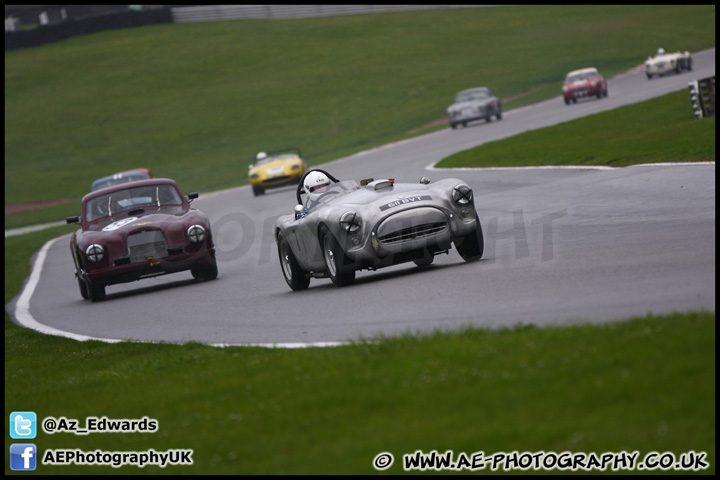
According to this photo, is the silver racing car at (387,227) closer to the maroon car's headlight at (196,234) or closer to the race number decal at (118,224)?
the maroon car's headlight at (196,234)

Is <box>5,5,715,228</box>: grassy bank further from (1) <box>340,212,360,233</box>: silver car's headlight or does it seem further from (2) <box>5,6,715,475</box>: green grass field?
(1) <box>340,212,360,233</box>: silver car's headlight

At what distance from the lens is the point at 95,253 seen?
15.1 meters

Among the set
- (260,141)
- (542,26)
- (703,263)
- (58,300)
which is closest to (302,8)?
(542,26)

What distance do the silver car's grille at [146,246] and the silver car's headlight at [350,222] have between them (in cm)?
468

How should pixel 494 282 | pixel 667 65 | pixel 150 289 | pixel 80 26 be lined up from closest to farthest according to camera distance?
pixel 494 282 < pixel 150 289 < pixel 667 65 < pixel 80 26

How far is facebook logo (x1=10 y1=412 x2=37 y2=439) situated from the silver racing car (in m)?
4.75

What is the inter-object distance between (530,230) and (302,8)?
76.0 metres

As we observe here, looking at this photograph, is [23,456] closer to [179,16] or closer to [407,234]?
[407,234]

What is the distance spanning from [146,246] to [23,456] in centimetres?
939

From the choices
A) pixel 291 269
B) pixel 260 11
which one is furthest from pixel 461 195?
pixel 260 11

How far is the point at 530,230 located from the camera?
46.4 feet

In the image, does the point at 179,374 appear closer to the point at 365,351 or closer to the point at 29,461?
the point at 365,351

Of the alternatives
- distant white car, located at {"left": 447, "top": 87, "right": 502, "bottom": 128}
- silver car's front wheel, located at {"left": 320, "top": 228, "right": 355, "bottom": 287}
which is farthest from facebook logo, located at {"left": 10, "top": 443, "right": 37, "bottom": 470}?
distant white car, located at {"left": 447, "top": 87, "right": 502, "bottom": 128}

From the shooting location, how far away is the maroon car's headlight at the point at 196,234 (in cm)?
1527
